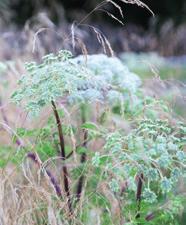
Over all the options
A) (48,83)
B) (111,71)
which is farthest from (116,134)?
(111,71)

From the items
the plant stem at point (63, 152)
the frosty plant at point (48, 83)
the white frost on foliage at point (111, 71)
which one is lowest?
the plant stem at point (63, 152)

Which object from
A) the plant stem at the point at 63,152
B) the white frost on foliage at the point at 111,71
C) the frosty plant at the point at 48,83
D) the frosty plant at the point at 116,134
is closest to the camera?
the frosty plant at the point at 116,134

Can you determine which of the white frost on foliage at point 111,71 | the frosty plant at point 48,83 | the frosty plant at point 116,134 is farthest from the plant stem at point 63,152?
the white frost on foliage at point 111,71

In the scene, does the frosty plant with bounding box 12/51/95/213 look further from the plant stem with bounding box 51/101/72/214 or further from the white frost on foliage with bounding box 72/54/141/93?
the white frost on foliage with bounding box 72/54/141/93

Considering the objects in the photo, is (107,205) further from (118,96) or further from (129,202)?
(118,96)

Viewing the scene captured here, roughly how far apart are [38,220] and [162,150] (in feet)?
2.78

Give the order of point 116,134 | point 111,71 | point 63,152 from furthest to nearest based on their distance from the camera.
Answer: point 111,71
point 63,152
point 116,134

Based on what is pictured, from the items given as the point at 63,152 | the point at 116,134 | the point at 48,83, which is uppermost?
the point at 48,83

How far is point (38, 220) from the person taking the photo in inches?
115

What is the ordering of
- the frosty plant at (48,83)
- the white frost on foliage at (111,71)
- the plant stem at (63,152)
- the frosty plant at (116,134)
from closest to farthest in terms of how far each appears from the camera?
the frosty plant at (116,134), the frosty plant at (48,83), the plant stem at (63,152), the white frost on foliage at (111,71)

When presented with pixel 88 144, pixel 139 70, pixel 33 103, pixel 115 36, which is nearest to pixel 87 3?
pixel 115 36

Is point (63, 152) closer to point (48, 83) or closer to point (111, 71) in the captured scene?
point (48, 83)

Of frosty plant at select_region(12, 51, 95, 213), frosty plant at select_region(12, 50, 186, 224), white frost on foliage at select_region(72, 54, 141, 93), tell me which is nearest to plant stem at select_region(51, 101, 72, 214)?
frosty plant at select_region(12, 50, 186, 224)

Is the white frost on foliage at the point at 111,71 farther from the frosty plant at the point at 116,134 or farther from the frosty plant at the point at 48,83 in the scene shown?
the frosty plant at the point at 48,83
